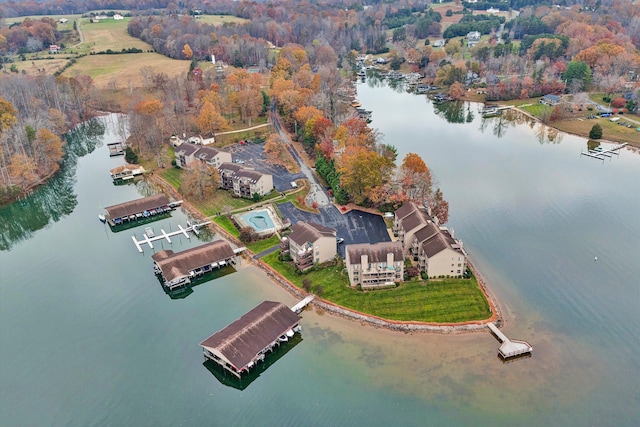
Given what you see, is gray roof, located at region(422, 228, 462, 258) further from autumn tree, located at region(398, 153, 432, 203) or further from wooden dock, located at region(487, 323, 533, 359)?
autumn tree, located at region(398, 153, 432, 203)

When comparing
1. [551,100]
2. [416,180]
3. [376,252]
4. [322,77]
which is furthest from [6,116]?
[551,100]

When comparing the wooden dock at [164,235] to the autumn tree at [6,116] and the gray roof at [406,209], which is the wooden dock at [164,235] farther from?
the autumn tree at [6,116]

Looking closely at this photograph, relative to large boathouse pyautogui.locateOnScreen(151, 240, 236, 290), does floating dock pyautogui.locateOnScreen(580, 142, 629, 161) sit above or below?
below

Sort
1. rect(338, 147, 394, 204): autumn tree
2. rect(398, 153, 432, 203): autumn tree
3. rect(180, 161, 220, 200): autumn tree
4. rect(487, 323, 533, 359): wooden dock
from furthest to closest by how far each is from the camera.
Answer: rect(180, 161, 220, 200): autumn tree → rect(338, 147, 394, 204): autumn tree → rect(398, 153, 432, 203): autumn tree → rect(487, 323, 533, 359): wooden dock

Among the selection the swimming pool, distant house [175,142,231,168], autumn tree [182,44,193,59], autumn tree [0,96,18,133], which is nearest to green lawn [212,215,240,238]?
the swimming pool

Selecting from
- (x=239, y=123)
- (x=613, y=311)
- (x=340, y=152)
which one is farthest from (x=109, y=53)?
(x=613, y=311)

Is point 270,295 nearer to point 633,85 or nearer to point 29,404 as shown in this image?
point 29,404
